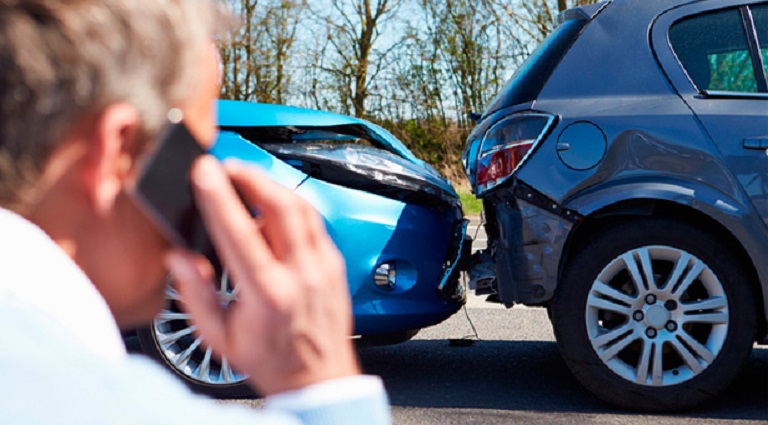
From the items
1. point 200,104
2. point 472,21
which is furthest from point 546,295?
point 472,21

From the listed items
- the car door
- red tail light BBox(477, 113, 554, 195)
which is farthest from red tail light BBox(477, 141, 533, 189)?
the car door

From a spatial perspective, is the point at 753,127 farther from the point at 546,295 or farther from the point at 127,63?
the point at 127,63

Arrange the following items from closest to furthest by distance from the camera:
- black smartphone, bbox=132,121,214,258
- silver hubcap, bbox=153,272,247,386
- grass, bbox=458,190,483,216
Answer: black smartphone, bbox=132,121,214,258 < silver hubcap, bbox=153,272,247,386 < grass, bbox=458,190,483,216

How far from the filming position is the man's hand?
0.61m

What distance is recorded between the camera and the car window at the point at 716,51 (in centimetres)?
391

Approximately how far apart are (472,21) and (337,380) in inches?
731

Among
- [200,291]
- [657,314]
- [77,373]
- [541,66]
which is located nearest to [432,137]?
[541,66]

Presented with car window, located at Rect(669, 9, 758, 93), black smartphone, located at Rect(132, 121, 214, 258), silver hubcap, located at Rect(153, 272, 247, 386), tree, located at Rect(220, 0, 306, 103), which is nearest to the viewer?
black smartphone, located at Rect(132, 121, 214, 258)

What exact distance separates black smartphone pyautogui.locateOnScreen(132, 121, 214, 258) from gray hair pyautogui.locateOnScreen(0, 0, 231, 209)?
16mm

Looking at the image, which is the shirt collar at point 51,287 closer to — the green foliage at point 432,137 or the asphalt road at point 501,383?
the asphalt road at point 501,383

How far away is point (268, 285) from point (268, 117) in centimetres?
354

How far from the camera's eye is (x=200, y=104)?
71 cm

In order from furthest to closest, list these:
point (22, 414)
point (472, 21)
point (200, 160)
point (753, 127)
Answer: point (472, 21) → point (753, 127) → point (200, 160) → point (22, 414)

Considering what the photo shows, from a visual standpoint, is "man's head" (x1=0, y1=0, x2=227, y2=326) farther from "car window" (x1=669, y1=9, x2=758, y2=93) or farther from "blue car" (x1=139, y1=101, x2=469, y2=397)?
"car window" (x1=669, y1=9, x2=758, y2=93)
